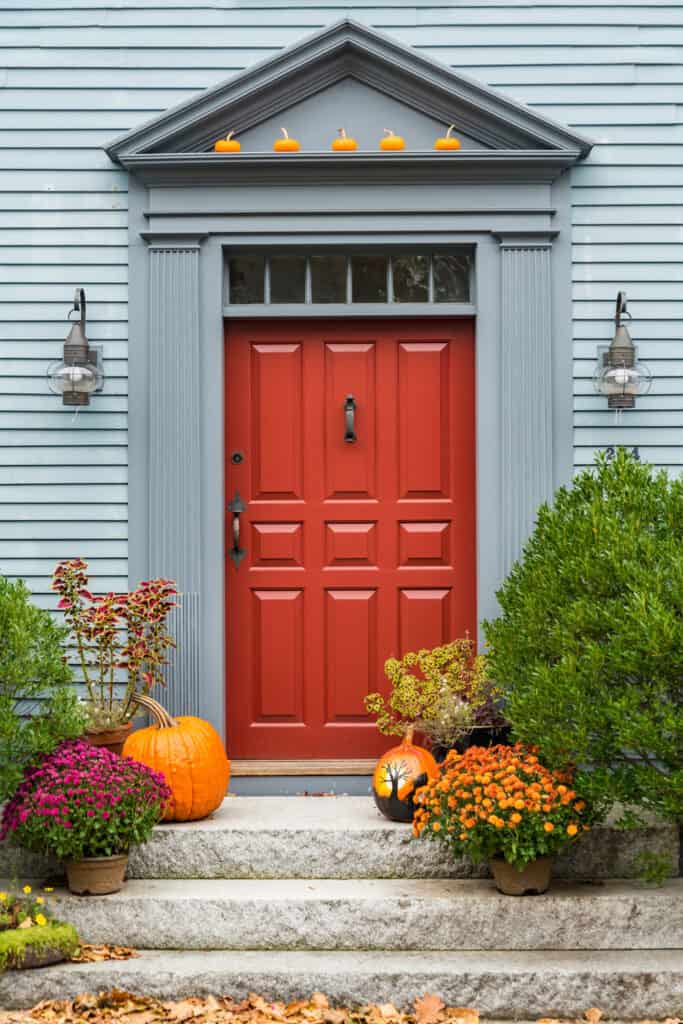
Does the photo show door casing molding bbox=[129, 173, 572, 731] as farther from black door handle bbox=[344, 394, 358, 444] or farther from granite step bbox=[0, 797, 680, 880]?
granite step bbox=[0, 797, 680, 880]

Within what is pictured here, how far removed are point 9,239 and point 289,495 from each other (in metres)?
1.89

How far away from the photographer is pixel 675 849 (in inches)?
189

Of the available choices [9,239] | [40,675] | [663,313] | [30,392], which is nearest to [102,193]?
[9,239]

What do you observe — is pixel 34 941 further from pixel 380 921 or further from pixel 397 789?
pixel 397 789

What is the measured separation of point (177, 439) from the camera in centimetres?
570

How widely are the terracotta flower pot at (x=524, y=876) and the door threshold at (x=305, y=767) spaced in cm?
126

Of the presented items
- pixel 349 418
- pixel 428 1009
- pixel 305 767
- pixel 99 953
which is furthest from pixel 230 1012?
pixel 349 418

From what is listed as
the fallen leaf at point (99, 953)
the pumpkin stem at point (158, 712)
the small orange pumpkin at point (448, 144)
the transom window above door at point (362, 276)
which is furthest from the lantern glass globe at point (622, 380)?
the fallen leaf at point (99, 953)

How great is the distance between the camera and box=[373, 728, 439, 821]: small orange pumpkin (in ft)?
16.1

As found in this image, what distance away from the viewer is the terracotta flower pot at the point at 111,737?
520cm

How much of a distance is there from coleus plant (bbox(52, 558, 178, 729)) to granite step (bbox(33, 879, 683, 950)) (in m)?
1.00

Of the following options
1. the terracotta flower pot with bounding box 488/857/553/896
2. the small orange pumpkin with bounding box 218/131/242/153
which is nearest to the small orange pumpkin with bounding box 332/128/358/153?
the small orange pumpkin with bounding box 218/131/242/153

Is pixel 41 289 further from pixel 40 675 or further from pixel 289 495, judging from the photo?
pixel 40 675

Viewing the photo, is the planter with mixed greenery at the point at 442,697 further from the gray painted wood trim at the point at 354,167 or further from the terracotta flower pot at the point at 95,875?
the gray painted wood trim at the point at 354,167
